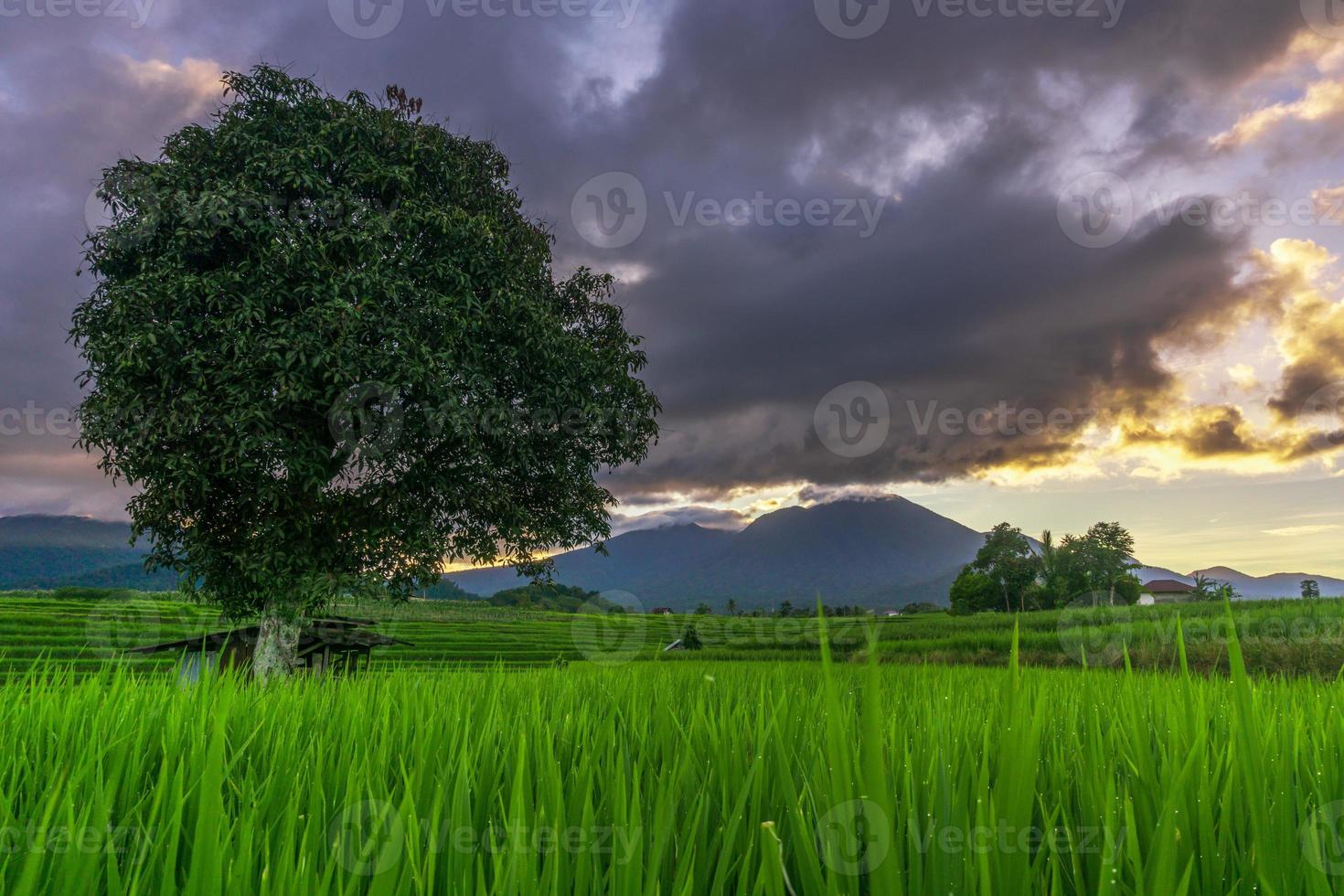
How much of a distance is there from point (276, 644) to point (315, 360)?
6.93 meters

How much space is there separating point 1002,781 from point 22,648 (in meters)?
57.6

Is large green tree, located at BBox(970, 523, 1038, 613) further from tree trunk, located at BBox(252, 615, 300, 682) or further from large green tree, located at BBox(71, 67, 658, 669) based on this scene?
tree trunk, located at BBox(252, 615, 300, 682)

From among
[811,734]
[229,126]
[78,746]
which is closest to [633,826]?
[811,734]

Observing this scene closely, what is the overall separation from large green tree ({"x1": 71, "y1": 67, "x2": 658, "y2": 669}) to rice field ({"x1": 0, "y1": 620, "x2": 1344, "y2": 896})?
10956mm

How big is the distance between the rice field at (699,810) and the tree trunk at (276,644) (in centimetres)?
1336

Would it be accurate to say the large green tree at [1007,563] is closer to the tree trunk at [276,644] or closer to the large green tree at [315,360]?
the large green tree at [315,360]

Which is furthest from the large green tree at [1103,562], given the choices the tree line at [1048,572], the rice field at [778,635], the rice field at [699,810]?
the rice field at [699,810]

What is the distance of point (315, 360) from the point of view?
11.5 m

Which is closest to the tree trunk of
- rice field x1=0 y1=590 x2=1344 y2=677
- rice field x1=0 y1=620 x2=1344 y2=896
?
rice field x1=0 y1=590 x2=1344 y2=677

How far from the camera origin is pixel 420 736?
7.50 feet

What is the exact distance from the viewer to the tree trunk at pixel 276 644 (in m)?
14.0

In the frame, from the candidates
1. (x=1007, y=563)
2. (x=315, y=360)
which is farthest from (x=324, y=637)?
(x=1007, y=563)

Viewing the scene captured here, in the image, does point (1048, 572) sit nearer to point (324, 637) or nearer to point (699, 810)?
point (324, 637)

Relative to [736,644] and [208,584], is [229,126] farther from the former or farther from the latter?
[736,644]
